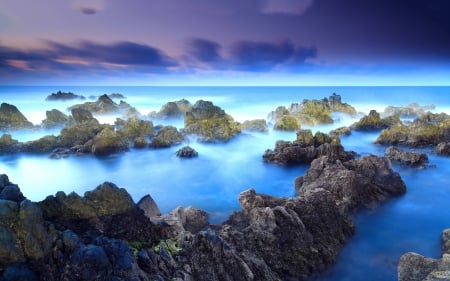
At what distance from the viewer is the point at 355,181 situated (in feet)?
56.9

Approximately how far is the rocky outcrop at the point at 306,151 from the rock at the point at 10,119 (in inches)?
1083

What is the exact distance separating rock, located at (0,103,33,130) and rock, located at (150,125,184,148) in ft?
52.4

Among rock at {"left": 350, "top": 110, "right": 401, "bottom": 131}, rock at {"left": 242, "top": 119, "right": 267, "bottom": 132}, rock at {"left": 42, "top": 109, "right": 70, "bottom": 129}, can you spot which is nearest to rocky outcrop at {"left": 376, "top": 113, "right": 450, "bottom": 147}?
rock at {"left": 350, "top": 110, "right": 401, "bottom": 131}

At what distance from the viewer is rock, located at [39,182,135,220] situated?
1000 cm

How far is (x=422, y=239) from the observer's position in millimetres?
15195

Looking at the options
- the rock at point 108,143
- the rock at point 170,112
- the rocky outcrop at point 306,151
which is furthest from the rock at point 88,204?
the rock at point 170,112

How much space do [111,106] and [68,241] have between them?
153ft

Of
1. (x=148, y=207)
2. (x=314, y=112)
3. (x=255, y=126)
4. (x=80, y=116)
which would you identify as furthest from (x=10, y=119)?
(x=314, y=112)

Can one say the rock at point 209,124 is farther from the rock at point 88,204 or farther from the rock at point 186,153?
the rock at point 88,204

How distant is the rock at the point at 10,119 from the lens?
37.1 m

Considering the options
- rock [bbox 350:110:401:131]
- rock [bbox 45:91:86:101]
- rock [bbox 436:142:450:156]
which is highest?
rock [bbox 45:91:86:101]

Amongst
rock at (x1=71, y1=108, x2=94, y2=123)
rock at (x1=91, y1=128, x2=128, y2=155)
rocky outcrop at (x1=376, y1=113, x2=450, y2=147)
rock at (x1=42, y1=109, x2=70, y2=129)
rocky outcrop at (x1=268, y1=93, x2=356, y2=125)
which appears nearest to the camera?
rock at (x1=91, y1=128, x2=128, y2=155)

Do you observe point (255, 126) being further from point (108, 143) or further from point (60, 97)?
point (60, 97)

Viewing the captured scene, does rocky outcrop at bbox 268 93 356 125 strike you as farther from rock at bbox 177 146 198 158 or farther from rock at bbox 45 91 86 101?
rock at bbox 45 91 86 101
